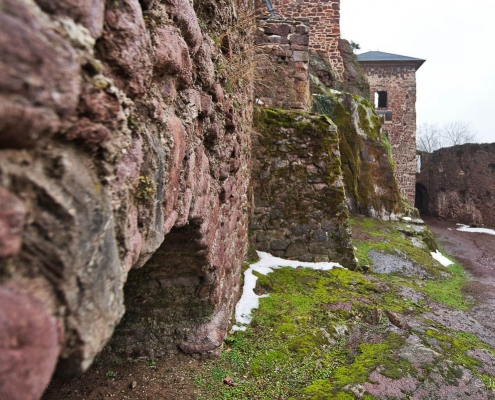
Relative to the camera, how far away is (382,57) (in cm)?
2331

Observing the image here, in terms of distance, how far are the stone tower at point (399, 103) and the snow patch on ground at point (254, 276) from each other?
16831mm

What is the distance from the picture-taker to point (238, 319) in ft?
11.5

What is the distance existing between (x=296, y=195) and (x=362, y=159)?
579 cm

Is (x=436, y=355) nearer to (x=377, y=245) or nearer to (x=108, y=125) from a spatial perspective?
(x=108, y=125)

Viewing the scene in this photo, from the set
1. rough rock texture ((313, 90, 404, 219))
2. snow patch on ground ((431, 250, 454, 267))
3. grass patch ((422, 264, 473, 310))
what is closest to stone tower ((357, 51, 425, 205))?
rough rock texture ((313, 90, 404, 219))

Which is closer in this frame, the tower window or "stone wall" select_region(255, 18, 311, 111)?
"stone wall" select_region(255, 18, 311, 111)

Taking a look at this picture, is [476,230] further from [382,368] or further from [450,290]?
[382,368]

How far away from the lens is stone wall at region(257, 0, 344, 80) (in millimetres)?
10727

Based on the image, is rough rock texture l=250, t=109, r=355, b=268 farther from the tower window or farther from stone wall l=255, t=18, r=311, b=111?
the tower window

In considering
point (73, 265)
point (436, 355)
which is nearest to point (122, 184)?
point (73, 265)

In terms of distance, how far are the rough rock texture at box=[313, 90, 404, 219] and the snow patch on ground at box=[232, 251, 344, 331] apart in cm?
517

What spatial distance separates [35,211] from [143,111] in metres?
0.66

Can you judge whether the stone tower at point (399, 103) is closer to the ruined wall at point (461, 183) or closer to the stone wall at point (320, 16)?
the ruined wall at point (461, 183)

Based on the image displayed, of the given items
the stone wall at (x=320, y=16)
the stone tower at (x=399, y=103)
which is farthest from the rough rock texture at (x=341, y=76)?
the stone tower at (x=399, y=103)
